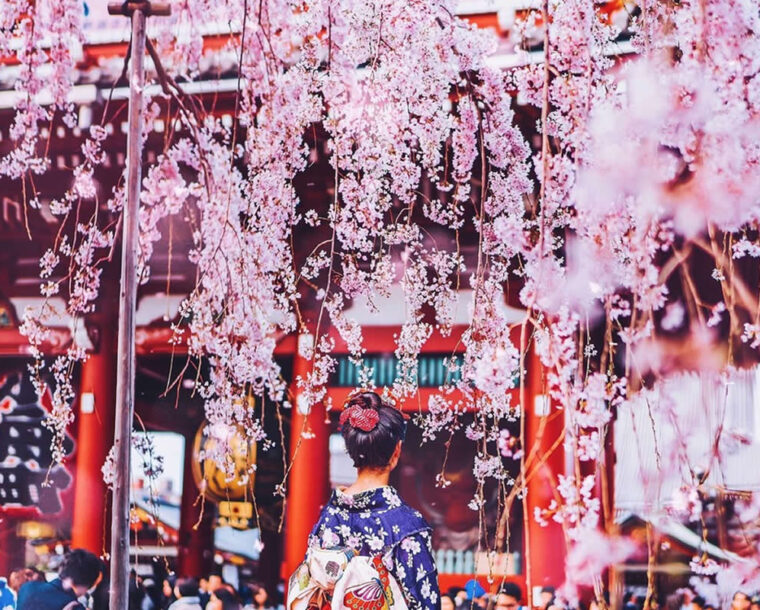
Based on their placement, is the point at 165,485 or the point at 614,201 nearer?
the point at 614,201

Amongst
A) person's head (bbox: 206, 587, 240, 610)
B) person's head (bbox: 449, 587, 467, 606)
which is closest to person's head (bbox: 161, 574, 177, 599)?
person's head (bbox: 206, 587, 240, 610)

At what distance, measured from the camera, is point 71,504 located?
584 cm

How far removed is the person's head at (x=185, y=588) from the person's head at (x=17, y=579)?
3.03 feet

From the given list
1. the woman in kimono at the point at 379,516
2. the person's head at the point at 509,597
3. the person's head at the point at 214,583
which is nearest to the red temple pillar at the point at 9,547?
the person's head at the point at 214,583

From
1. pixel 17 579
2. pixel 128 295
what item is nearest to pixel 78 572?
pixel 128 295

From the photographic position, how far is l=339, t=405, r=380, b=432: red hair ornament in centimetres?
318

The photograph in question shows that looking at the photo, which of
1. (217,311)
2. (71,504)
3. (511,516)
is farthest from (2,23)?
(511,516)

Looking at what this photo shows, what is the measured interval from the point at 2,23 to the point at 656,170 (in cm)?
362

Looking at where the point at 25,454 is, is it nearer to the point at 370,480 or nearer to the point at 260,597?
the point at 260,597

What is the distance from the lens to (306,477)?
5543 millimetres

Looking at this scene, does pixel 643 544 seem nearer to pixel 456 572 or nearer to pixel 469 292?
pixel 456 572

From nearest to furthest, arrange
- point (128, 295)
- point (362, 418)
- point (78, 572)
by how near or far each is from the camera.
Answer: point (362, 418), point (78, 572), point (128, 295)

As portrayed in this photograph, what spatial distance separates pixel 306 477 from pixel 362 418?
2.47m

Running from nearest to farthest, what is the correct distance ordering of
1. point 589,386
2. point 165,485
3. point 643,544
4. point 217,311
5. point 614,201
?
point 614,201
point 589,386
point 217,311
point 643,544
point 165,485
